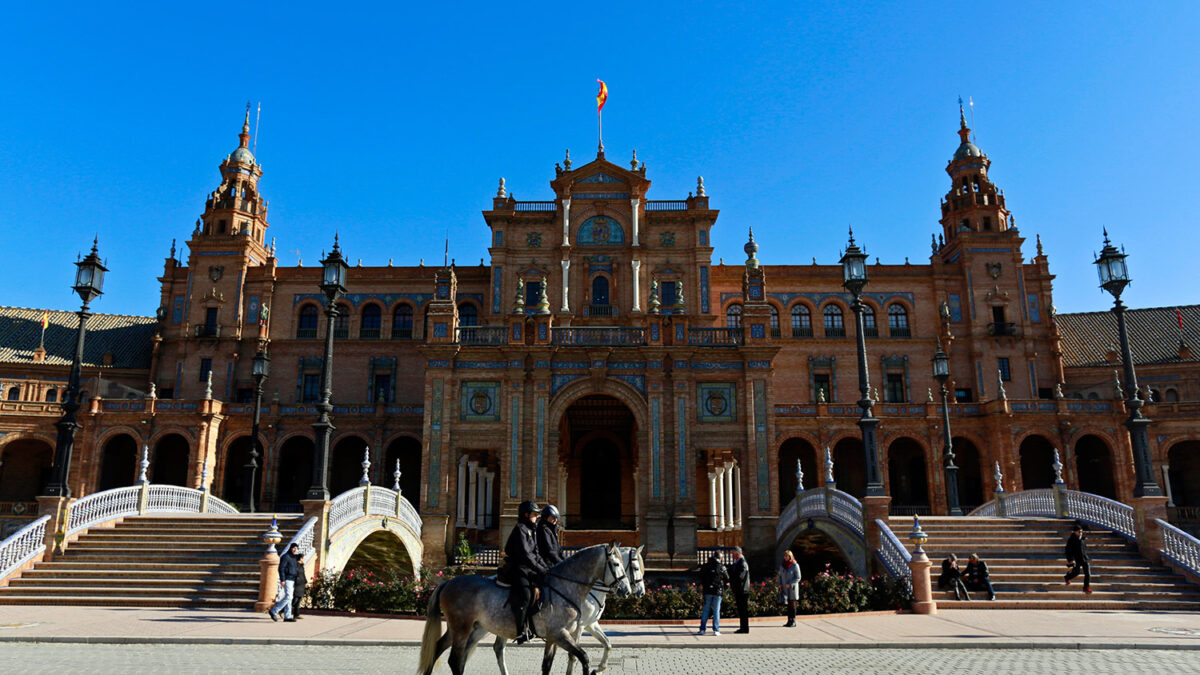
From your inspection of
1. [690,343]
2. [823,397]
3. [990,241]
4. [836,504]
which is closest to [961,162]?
[990,241]

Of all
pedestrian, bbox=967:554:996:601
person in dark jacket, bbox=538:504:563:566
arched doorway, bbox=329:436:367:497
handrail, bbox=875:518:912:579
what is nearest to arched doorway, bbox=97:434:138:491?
arched doorway, bbox=329:436:367:497

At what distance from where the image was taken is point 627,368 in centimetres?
2842

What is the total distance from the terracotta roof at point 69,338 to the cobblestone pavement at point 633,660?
44.0 metres

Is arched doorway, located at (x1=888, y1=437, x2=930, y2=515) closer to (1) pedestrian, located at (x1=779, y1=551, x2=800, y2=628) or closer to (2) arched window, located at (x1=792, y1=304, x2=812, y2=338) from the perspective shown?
(2) arched window, located at (x1=792, y1=304, x2=812, y2=338)

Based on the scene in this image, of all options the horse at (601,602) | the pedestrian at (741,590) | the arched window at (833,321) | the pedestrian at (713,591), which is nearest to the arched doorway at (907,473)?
the arched window at (833,321)

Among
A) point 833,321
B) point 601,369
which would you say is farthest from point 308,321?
point 833,321

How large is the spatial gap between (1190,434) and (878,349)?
16.1m

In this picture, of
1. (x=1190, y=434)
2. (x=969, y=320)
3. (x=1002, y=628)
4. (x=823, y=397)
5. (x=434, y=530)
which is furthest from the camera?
(x=969, y=320)

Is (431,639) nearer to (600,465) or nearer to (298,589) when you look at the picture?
(298,589)

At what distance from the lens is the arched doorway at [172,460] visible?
43.7 meters

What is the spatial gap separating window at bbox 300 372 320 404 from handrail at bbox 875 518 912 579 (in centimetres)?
3629

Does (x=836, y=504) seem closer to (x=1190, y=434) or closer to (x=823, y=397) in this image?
(x=823, y=397)

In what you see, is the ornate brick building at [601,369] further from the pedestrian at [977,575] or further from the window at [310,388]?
the pedestrian at [977,575]

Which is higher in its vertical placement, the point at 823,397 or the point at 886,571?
the point at 823,397
